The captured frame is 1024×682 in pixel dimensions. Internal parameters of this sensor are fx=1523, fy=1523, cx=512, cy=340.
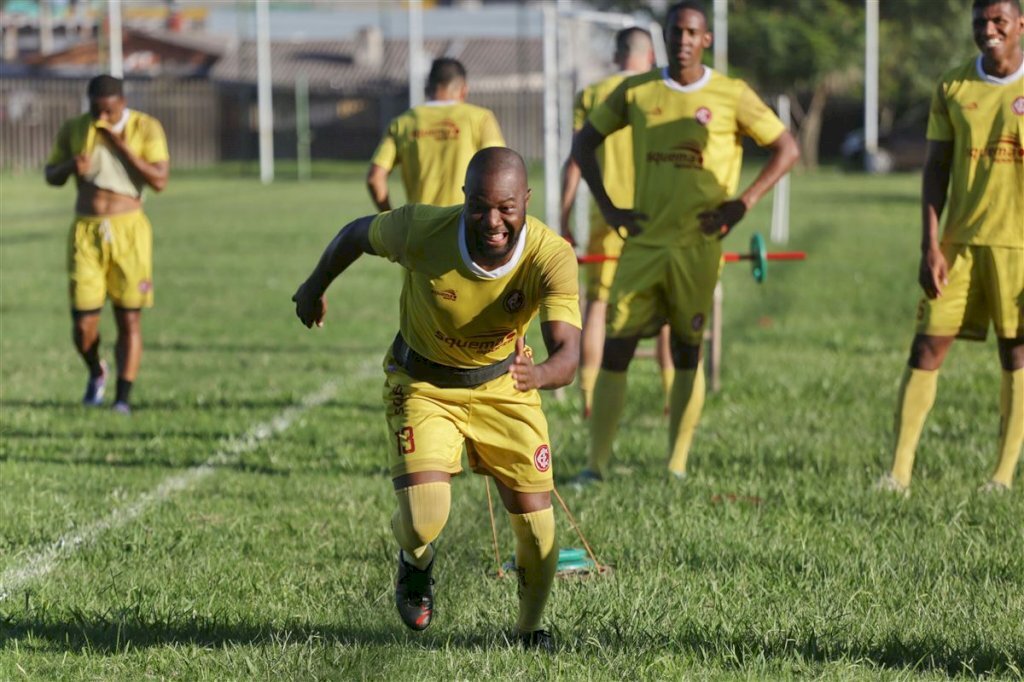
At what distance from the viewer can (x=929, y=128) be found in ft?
25.7

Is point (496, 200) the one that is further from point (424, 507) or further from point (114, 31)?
point (114, 31)

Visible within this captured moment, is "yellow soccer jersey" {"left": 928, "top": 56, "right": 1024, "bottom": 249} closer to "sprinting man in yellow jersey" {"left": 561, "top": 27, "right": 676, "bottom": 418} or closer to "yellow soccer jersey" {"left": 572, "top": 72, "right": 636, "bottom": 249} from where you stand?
"sprinting man in yellow jersey" {"left": 561, "top": 27, "right": 676, "bottom": 418}

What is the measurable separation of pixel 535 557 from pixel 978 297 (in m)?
3.56

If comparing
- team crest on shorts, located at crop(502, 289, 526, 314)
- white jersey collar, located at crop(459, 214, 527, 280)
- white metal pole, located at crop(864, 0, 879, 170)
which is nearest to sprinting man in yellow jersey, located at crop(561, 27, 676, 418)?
team crest on shorts, located at crop(502, 289, 526, 314)

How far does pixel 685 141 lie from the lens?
812 centimetres

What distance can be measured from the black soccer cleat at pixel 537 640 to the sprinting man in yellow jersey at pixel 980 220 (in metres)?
3.06

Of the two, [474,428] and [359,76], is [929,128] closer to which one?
[474,428]

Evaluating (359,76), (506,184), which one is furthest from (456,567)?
(359,76)

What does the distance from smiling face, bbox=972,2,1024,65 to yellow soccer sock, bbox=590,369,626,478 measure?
255cm

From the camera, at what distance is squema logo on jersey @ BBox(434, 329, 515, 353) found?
5.37 meters

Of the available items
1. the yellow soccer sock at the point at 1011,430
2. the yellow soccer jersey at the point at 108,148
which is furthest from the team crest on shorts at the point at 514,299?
the yellow soccer jersey at the point at 108,148

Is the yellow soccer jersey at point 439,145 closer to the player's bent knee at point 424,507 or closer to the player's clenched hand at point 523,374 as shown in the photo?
the player's bent knee at point 424,507

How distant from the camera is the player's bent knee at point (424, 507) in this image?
534 centimetres

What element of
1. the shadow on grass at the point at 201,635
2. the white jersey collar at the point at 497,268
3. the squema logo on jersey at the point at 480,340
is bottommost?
the shadow on grass at the point at 201,635
